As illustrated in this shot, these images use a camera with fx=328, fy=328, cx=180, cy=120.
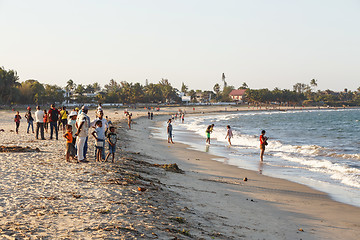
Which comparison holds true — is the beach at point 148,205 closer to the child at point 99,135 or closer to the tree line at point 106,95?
the child at point 99,135

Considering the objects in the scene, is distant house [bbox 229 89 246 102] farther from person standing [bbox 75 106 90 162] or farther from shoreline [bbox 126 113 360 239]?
person standing [bbox 75 106 90 162]

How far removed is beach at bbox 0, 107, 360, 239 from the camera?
5.99m

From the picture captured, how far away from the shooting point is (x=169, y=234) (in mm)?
5977

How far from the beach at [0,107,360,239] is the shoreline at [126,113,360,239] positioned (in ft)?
0.10

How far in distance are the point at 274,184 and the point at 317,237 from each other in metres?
5.61

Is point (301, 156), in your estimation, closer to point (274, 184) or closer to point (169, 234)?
point (274, 184)

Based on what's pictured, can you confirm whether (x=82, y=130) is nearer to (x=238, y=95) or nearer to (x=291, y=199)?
(x=291, y=199)

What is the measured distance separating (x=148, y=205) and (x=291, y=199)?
5.61 m

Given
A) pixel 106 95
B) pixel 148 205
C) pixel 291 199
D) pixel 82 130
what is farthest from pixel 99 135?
pixel 106 95

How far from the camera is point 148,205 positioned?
7504mm

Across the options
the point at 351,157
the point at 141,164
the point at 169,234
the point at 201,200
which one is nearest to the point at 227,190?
the point at 201,200

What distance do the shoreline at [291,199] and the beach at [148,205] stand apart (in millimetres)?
30

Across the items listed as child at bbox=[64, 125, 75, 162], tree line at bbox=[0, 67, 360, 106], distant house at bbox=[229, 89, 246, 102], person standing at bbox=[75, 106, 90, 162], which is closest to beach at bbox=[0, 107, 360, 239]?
child at bbox=[64, 125, 75, 162]

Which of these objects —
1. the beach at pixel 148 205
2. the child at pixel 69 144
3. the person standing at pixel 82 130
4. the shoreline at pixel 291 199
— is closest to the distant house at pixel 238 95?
the shoreline at pixel 291 199
